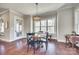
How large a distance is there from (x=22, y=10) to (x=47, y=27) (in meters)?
0.84

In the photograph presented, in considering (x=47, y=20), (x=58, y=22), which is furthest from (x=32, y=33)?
(x=58, y=22)

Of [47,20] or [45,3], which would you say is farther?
[47,20]

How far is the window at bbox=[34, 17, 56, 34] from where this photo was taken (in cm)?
293

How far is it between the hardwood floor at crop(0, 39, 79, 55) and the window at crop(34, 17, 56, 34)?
0.36m

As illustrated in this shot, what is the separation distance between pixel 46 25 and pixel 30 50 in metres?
0.82

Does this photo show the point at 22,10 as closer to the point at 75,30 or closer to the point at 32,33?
the point at 32,33

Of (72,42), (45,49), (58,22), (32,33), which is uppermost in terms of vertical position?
(58,22)

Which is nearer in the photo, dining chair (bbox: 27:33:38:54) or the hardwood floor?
the hardwood floor

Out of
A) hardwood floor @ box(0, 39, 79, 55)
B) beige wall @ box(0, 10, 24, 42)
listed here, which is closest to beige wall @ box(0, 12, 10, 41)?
beige wall @ box(0, 10, 24, 42)

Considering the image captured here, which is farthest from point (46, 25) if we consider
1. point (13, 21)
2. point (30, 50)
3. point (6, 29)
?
point (6, 29)

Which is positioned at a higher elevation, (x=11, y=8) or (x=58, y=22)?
(x=11, y=8)

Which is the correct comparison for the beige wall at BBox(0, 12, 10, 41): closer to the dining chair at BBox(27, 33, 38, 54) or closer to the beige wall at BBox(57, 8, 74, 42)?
the dining chair at BBox(27, 33, 38, 54)

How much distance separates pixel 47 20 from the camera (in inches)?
117

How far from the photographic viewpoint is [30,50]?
2857mm
